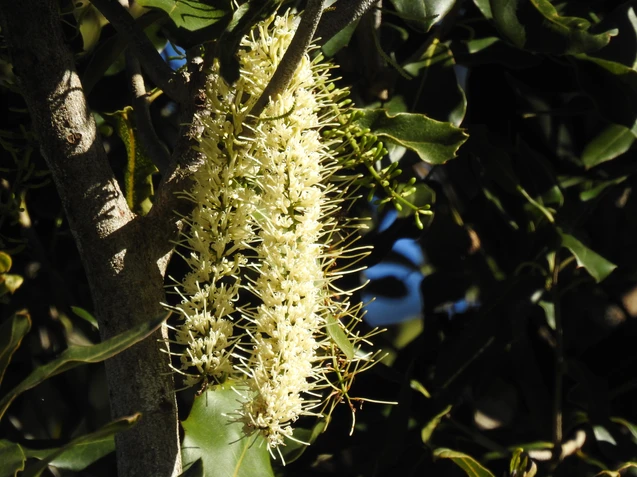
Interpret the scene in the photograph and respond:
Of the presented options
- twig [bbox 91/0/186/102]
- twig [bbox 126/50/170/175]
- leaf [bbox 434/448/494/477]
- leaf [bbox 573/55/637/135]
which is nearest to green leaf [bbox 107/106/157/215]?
twig [bbox 126/50/170/175]

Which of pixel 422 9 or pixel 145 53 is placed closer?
pixel 145 53

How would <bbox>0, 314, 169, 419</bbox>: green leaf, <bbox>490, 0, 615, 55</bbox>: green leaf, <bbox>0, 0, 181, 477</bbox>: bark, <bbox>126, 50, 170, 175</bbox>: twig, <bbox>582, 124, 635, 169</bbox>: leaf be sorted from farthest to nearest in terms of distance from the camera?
<bbox>582, 124, 635, 169</bbox>: leaf
<bbox>490, 0, 615, 55</bbox>: green leaf
<bbox>126, 50, 170, 175</bbox>: twig
<bbox>0, 0, 181, 477</bbox>: bark
<bbox>0, 314, 169, 419</bbox>: green leaf

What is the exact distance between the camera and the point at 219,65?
1.72 feet

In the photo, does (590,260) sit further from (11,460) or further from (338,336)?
(11,460)

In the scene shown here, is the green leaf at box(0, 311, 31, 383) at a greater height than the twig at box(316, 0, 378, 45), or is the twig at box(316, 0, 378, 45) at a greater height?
the twig at box(316, 0, 378, 45)

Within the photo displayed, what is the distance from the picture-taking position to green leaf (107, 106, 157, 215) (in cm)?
76

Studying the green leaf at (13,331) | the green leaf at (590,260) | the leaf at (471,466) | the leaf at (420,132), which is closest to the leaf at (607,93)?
the green leaf at (590,260)

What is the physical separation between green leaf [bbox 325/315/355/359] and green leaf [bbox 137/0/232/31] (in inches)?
10.2

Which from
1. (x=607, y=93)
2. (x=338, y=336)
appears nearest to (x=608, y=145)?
(x=607, y=93)

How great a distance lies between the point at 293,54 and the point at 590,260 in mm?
542

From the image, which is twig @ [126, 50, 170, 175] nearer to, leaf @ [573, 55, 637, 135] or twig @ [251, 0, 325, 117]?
twig @ [251, 0, 325, 117]

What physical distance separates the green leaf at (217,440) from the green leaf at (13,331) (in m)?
0.16

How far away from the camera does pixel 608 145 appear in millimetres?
976

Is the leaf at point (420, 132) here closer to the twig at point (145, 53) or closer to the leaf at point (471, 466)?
the twig at point (145, 53)
